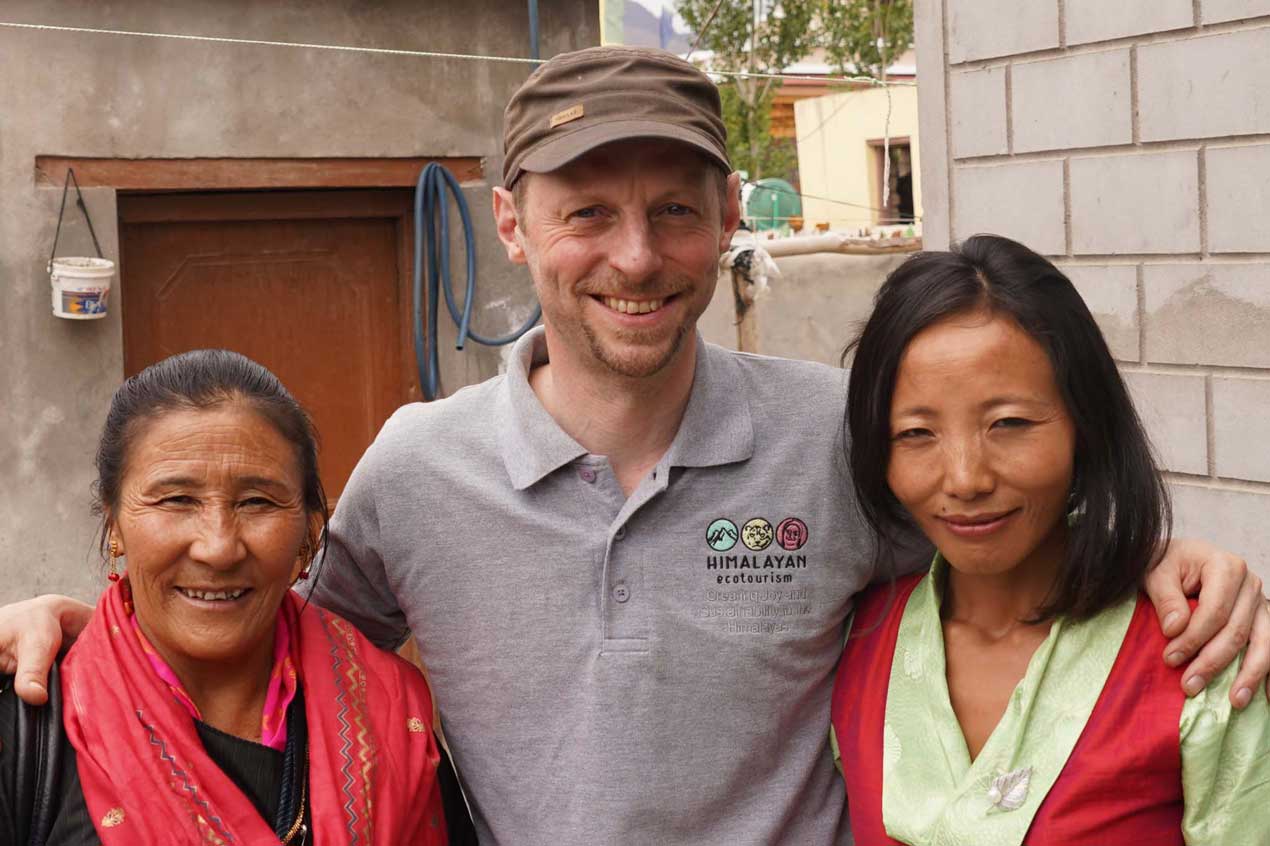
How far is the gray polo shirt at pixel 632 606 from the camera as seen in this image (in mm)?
2203

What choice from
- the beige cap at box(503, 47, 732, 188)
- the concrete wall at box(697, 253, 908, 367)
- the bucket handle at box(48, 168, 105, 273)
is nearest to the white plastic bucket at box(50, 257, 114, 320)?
the bucket handle at box(48, 168, 105, 273)

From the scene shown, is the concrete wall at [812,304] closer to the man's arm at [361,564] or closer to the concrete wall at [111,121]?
the concrete wall at [111,121]

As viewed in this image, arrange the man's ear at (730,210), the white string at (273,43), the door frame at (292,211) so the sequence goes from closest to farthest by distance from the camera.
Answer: the man's ear at (730,210), the white string at (273,43), the door frame at (292,211)

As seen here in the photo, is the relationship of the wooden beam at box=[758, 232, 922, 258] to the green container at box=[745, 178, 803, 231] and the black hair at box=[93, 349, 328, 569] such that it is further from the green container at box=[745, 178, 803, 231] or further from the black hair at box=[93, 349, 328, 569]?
the black hair at box=[93, 349, 328, 569]

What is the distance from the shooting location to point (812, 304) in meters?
11.9

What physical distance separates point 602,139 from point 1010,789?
3.49ft

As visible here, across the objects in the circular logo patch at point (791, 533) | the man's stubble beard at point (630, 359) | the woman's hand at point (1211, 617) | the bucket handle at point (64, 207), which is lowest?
the woman's hand at point (1211, 617)

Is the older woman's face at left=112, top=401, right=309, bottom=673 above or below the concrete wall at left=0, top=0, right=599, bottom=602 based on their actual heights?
below

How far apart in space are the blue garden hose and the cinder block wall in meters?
2.62

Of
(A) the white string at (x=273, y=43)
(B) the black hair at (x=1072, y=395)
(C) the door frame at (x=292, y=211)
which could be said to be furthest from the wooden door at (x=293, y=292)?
(B) the black hair at (x=1072, y=395)

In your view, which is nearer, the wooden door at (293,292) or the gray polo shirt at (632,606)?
the gray polo shirt at (632,606)

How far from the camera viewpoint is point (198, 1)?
20.6 feet

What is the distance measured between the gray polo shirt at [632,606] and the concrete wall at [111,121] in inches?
171

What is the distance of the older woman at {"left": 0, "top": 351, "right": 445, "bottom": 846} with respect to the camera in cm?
189
